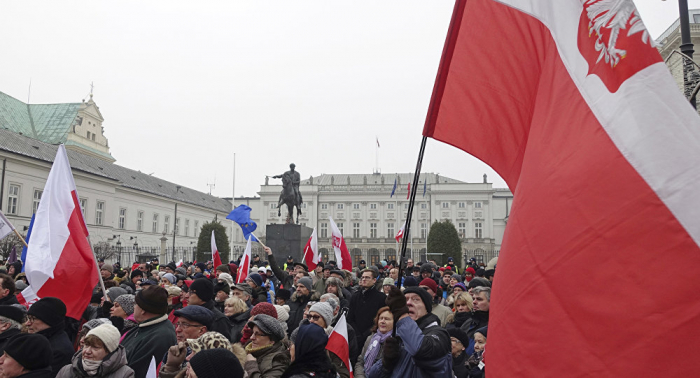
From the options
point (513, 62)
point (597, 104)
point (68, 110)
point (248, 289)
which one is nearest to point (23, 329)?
point (248, 289)

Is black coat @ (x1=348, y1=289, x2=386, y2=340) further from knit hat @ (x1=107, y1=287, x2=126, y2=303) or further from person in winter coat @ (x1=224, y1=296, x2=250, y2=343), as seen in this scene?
knit hat @ (x1=107, y1=287, x2=126, y2=303)

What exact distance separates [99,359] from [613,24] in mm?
3580

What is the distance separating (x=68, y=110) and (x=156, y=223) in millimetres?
16216

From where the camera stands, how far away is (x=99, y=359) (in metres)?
3.51

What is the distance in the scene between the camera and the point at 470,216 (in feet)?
260

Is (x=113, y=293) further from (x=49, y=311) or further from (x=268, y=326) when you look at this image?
(x=268, y=326)

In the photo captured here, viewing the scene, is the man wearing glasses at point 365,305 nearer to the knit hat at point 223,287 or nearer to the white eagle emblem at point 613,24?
the knit hat at point 223,287

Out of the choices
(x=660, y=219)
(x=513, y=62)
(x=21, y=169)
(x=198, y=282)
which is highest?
(x=21, y=169)

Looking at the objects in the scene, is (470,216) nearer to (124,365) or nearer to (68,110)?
(68,110)

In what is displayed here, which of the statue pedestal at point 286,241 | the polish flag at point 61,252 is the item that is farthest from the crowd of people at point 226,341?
the statue pedestal at point 286,241

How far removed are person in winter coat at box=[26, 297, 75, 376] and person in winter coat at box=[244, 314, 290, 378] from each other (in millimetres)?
1651

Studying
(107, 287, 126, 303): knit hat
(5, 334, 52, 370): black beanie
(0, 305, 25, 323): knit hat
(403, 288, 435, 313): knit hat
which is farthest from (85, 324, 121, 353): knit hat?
(107, 287, 126, 303): knit hat

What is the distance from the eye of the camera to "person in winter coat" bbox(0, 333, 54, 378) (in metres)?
3.41

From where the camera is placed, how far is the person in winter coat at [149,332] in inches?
162
